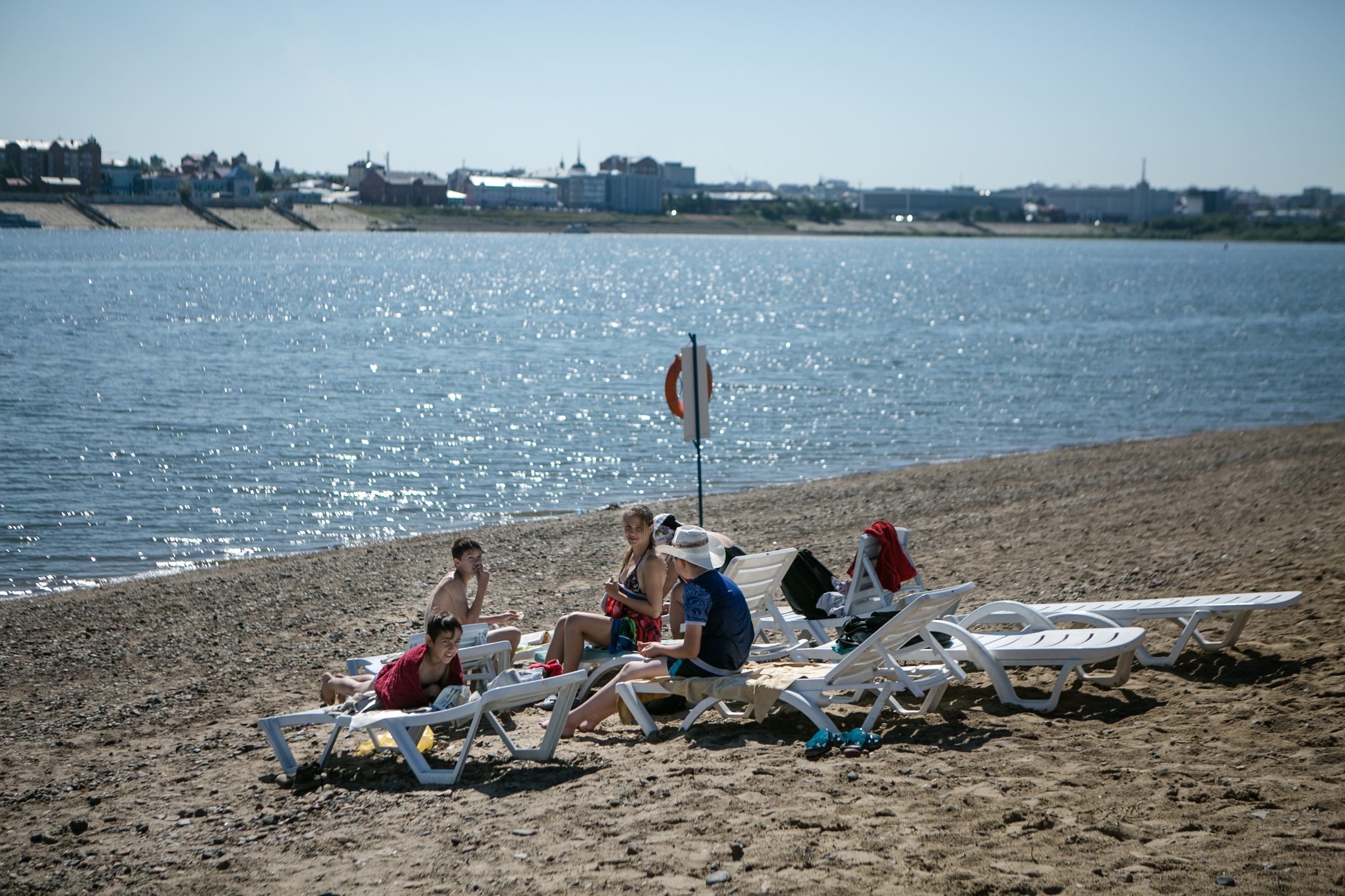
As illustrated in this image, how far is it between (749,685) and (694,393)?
15.5 feet

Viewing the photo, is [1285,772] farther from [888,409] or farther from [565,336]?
[565,336]

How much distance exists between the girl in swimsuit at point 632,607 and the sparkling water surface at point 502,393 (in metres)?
8.24

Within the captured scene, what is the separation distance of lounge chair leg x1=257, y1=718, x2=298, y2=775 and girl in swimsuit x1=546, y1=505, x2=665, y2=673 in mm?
1706

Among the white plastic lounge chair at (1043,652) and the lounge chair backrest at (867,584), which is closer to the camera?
the white plastic lounge chair at (1043,652)

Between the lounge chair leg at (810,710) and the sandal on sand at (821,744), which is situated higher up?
the lounge chair leg at (810,710)

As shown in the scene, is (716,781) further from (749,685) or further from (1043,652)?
(1043,652)

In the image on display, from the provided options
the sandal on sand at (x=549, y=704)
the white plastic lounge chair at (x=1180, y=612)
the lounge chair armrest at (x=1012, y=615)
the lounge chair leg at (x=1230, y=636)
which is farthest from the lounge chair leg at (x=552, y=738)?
the lounge chair leg at (x=1230, y=636)

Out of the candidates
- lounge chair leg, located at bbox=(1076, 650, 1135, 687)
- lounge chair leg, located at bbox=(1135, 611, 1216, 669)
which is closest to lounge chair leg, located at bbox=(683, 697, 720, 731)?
lounge chair leg, located at bbox=(1076, 650, 1135, 687)

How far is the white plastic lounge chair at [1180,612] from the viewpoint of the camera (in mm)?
6441

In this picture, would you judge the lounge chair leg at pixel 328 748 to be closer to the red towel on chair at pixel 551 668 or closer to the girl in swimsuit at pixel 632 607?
the red towel on chair at pixel 551 668

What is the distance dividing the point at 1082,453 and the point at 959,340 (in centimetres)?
2895

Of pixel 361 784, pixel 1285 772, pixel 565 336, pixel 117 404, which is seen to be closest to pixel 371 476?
pixel 117 404

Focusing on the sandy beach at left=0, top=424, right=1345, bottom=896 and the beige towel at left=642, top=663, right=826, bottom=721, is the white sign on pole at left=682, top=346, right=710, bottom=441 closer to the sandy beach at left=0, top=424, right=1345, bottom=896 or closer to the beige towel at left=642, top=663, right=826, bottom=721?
the sandy beach at left=0, top=424, right=1345, bottom=896

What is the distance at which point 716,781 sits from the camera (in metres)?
5.05
